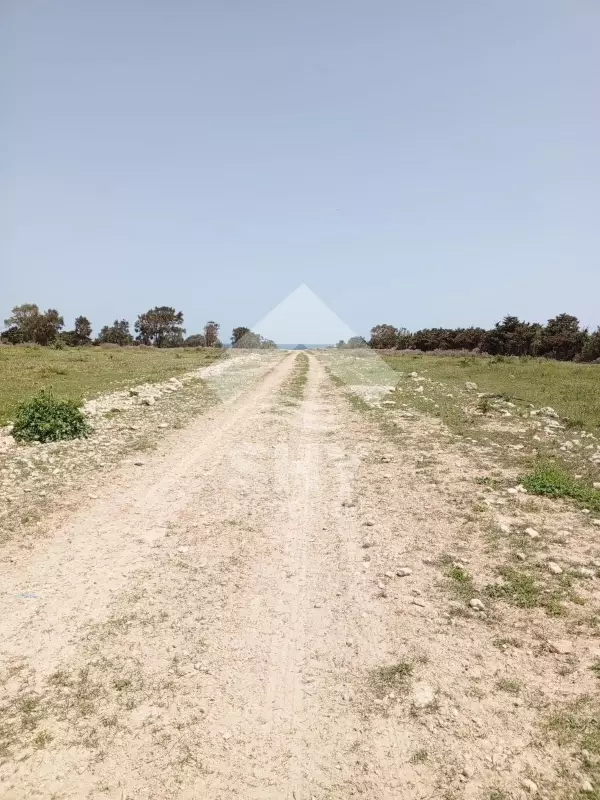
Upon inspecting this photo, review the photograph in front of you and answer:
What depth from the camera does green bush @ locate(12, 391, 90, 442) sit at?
1157 cm

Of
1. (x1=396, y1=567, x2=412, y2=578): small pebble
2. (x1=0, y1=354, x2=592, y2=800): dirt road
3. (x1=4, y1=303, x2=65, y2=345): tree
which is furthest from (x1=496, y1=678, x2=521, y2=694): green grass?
(x1=4, y1=303, x2=65, y2=345): tree

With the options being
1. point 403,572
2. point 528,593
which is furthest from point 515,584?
point 403,572

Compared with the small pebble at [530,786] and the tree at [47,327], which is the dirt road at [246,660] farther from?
the tree at [47,327]

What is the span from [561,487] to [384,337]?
116697 millimetres

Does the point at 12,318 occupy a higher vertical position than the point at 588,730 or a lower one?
higher

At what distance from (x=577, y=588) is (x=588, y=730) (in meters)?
2.26

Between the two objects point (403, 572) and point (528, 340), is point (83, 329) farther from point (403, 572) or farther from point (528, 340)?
point (403, 572)

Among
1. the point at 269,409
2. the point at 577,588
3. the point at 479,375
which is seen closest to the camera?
the point at 577,588

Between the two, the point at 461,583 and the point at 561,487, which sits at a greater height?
the point at 561,487

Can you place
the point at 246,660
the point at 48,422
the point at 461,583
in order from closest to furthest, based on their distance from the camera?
the point at 246,660 < the point at 461,583 < the point at 48,422

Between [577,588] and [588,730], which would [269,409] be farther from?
[588,730]

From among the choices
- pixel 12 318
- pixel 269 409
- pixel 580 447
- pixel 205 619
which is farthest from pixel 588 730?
pixel 12 318

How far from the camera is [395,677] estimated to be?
4391 mm

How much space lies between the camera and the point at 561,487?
8.75 meters
